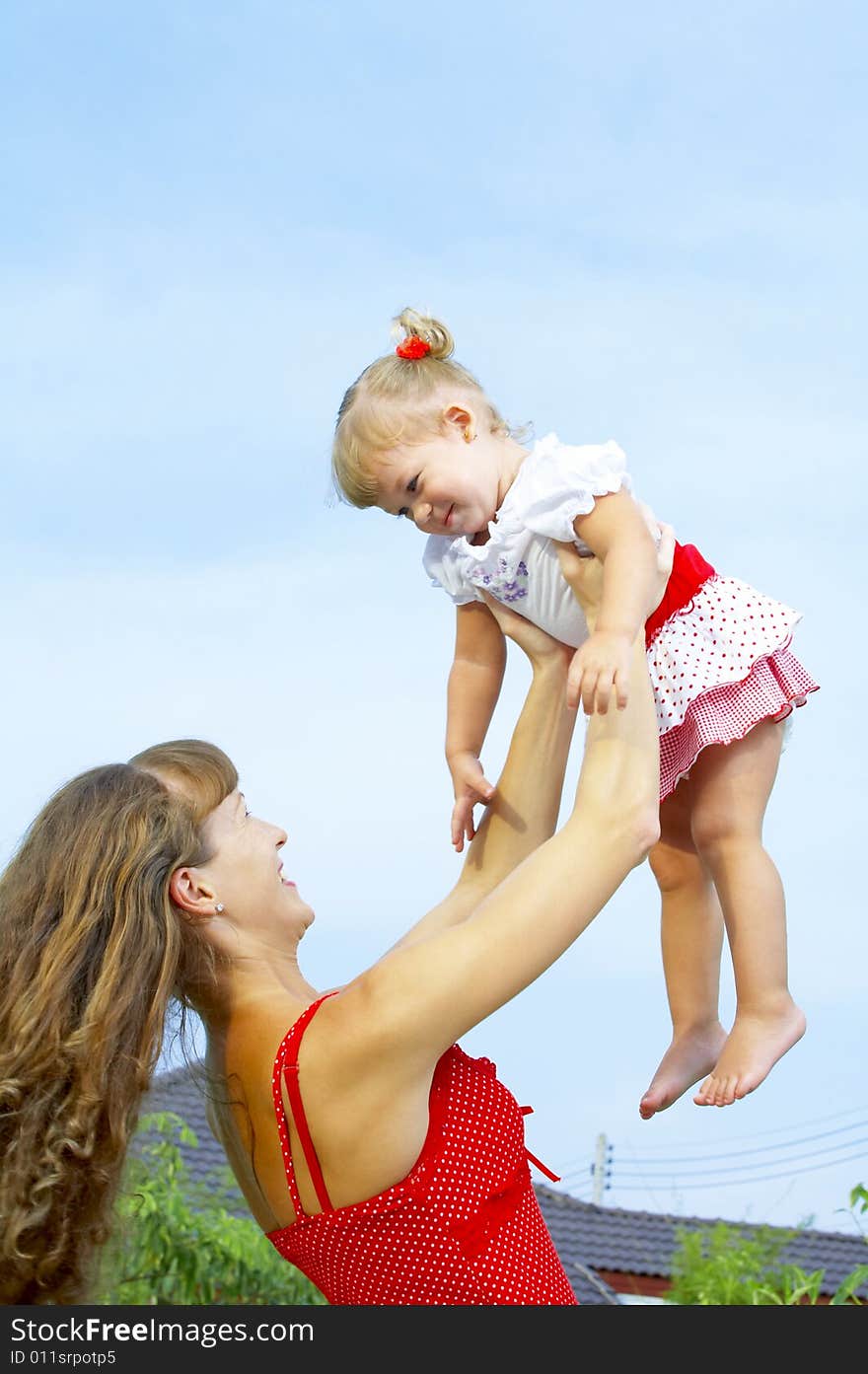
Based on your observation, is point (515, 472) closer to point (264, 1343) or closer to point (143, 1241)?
point (264, 1343)

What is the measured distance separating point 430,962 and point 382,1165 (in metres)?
0.26

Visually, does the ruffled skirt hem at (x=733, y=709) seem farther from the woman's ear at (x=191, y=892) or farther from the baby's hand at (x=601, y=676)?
the woman's ear at (x=191, y=892)

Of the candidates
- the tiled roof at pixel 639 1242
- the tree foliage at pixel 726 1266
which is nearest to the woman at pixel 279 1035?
the tree foliage at pixel 726 1266

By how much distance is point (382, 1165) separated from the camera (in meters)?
1.90

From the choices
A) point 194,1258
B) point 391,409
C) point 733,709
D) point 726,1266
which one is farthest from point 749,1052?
point 726,1266

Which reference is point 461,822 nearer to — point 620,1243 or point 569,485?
point 569,485

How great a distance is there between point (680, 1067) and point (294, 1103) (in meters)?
0.77

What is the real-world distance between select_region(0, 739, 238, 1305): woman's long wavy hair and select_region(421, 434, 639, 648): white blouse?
580 millimetres

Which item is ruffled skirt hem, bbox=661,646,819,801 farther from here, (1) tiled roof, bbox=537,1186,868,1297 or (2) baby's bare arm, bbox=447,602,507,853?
(1) tiled roof, bbox=537,1186,868,1297

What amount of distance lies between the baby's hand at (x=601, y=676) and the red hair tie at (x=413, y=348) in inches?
29.5

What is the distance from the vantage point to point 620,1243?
12.5m

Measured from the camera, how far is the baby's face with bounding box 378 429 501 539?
2.38 metres

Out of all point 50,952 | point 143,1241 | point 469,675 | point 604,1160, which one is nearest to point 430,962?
point 50,952

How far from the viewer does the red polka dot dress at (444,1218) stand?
6.28 feet
